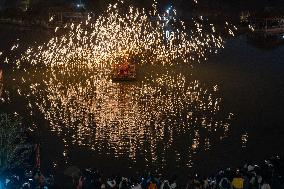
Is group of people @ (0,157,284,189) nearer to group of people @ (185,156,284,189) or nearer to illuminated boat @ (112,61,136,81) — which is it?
group of people @ (185,156,284,189)

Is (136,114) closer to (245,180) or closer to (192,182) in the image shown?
(192,182)

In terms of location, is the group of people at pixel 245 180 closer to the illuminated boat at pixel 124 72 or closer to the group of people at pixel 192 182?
the group of people at pixel 192 182

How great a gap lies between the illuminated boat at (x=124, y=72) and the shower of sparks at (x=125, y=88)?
0.42 metres

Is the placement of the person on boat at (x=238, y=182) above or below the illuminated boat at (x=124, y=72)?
below

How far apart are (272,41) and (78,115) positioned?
15364 mm

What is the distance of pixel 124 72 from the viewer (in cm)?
2475

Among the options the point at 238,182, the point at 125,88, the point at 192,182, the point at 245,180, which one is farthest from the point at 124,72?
the point at 238,182

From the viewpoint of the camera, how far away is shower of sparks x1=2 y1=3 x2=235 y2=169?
60.6 feet

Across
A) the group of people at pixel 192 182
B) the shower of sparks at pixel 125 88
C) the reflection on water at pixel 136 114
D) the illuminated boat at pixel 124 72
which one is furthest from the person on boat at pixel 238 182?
the illuminated boat at pixel 124 72

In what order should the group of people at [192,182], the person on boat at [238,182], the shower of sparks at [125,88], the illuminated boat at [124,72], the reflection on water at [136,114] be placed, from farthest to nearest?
the illuminated boat at [124,72] < the shower of sparks at [125,88] < the reflection on water at [136,114] < the group of people at [192,182] < the person on boat at [238,182]

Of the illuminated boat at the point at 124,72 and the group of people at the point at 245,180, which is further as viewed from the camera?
the illuminated boat at the point at 124,72

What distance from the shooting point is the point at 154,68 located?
26297 mm

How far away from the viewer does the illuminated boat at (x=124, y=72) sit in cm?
2475

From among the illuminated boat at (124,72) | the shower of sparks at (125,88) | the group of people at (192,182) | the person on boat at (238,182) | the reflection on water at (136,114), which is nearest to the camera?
the person on boat at (238,182)
